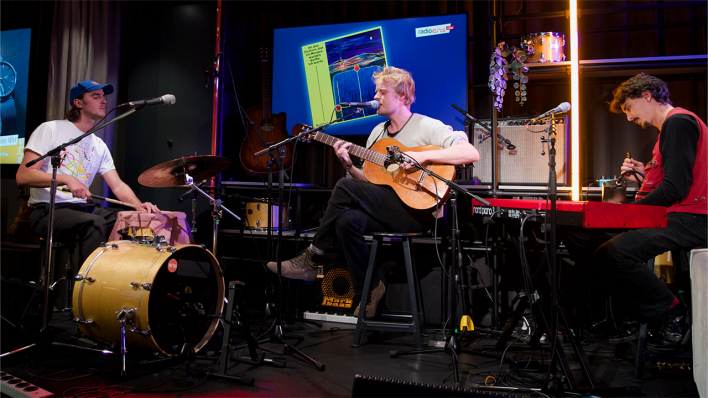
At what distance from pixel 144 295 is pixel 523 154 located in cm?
297

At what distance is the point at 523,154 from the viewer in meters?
3.77

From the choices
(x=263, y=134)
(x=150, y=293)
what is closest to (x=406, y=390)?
(x=150, y=293)

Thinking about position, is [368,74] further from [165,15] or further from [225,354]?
[225,354]

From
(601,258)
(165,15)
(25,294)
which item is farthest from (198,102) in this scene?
(601,258)

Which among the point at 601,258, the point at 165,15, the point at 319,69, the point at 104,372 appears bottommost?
the point at 104,372

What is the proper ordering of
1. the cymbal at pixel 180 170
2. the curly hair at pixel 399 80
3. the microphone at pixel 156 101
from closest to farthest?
1. the microphone at pixel 156 101
2. the cymbal at pixel 180 170
3. the curly hair at pixel 399 80

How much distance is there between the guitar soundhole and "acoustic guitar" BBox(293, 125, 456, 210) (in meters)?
1.47

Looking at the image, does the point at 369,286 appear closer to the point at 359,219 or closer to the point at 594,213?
the point at 359,219

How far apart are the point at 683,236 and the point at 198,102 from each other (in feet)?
13.6

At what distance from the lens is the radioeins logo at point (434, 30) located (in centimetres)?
423

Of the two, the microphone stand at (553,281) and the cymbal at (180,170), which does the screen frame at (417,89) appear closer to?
the cymbal at (180,170)

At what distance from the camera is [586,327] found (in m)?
3.70

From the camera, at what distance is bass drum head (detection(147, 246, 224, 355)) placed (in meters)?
2.56

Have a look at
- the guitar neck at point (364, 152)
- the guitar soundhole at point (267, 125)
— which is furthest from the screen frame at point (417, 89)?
the guitar neck at point (364, 152)
